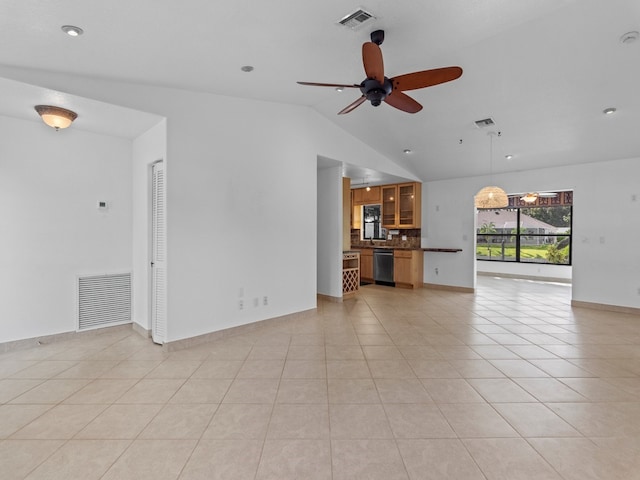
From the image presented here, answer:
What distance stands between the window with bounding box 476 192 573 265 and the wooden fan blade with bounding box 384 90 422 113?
711 centimetres

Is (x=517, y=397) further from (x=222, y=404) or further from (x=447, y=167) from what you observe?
(x=447, y=167)

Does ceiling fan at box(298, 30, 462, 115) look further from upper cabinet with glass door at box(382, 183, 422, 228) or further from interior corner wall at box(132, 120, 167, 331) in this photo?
upper cabinet with glass door at box(382, 183, 422, 228)

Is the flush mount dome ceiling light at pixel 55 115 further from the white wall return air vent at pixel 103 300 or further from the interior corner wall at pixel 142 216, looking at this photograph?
the white wall return air vent at pixel 103 300

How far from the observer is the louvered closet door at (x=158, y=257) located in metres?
3.58

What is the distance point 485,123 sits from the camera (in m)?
4.80

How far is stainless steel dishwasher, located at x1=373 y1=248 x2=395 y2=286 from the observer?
7820mm

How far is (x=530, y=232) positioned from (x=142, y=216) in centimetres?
996

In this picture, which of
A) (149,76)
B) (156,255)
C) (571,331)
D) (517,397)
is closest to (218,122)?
(149,76)

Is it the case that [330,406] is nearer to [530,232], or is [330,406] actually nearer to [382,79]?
[382,79]

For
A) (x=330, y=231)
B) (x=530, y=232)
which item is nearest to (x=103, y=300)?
(x=330, y=231)

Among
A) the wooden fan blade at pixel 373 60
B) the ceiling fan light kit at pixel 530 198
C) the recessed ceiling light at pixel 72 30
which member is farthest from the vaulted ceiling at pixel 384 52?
the ceiling fan light kit at pixel 530 198

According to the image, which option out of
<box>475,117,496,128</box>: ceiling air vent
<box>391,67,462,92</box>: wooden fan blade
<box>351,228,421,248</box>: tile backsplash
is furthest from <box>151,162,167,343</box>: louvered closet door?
<box>351,228,421,248</box>: tile backsplash

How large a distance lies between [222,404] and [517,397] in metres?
2.33

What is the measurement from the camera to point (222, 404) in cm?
246
